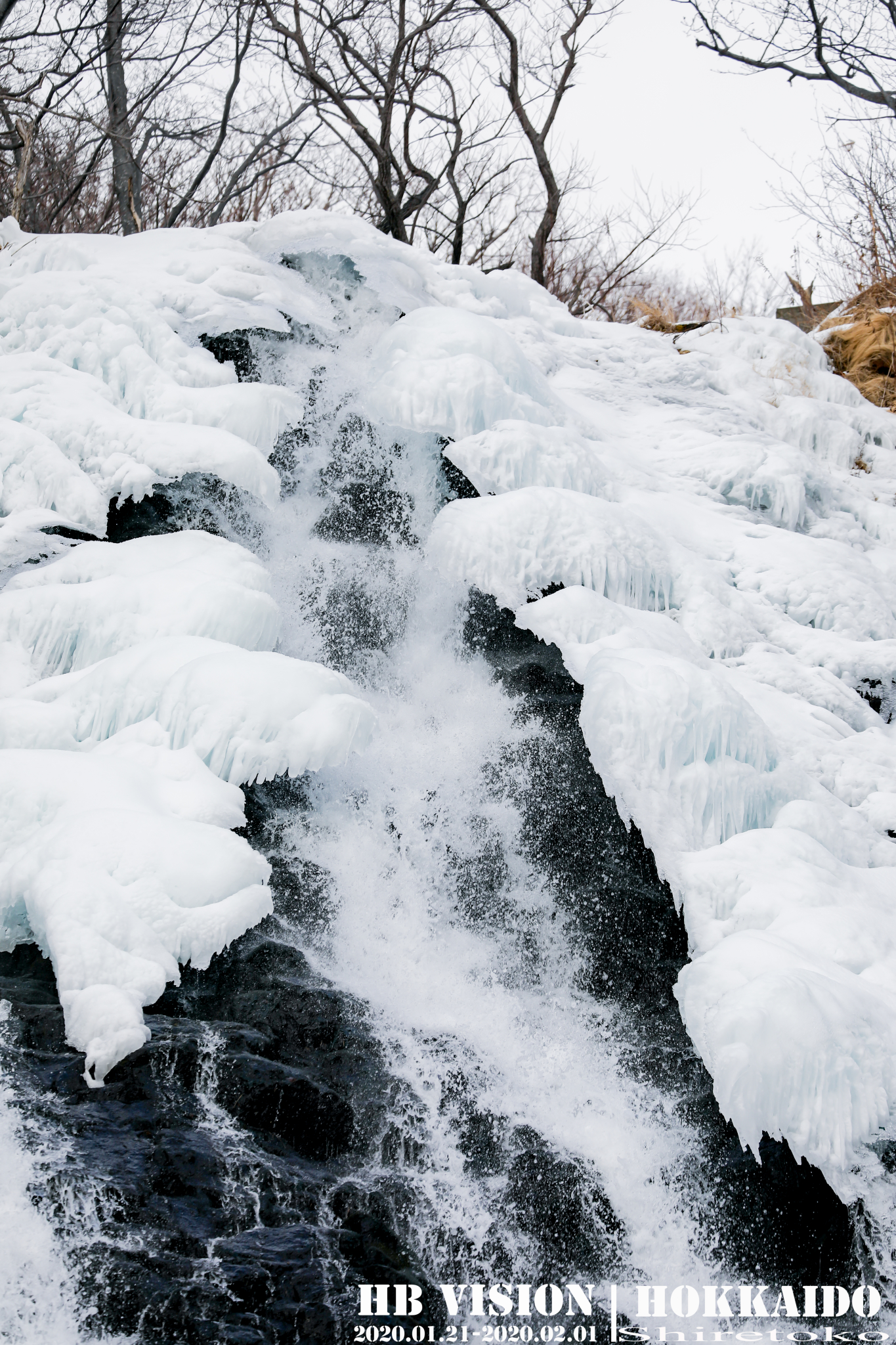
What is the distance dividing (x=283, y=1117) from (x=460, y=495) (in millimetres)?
3583

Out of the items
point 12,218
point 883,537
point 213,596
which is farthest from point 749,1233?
point 12,218

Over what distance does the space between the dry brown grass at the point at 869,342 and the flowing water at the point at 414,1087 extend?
5043 mm

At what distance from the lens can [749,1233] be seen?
2.92 metres

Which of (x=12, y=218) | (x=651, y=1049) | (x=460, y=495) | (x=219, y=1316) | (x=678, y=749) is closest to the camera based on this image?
(x=219, y=1316)

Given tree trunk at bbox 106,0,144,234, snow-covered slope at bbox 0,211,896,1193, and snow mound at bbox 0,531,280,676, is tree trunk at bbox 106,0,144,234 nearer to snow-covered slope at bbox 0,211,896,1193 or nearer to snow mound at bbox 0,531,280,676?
snow-covered slope at bbox 0,211,896,1193

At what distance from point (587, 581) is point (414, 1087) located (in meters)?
2.56

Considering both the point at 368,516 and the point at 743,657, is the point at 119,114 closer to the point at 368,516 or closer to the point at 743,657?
the point at 368,516

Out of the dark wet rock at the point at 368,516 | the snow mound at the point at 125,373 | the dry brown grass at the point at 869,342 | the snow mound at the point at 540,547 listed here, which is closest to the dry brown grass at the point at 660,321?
the dry brown grass at the point at 869,342

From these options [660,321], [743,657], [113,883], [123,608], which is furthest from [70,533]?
[660,321]

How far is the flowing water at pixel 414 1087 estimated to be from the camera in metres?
2.41

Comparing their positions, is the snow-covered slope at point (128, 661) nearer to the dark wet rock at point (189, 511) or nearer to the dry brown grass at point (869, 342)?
the dark wet rock at point (189, 511)

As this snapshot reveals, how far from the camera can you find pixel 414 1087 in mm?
3105

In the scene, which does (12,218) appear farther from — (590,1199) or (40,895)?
(590,1199)

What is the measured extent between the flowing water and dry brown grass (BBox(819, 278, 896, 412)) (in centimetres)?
504
